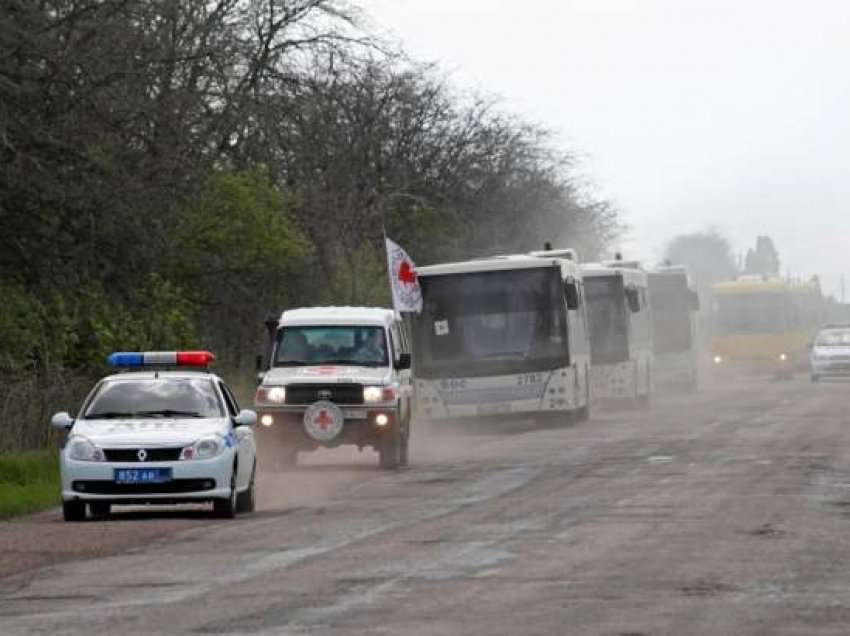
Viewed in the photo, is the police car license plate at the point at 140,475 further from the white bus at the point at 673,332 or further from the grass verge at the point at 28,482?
the white bus at the point at 673,332

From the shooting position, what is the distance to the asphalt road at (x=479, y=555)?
559 inches

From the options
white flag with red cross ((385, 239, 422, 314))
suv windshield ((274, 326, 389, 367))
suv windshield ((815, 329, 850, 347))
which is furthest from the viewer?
suv windshield ((815, 329, 850, 347))

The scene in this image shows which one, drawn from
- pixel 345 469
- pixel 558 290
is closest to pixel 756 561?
pixel 345 469

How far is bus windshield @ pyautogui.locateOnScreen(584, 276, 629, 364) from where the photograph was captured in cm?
5456

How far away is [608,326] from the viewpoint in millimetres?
54594

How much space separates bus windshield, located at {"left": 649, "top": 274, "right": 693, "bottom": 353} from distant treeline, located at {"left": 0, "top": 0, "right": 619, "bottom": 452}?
7.44 meters

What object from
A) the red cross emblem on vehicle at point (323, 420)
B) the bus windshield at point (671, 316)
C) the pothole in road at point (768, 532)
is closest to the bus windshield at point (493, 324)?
the red cross emblem on vehicle at point (323, 420)

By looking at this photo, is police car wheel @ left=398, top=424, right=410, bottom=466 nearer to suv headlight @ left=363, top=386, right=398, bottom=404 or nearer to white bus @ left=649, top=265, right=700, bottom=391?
suv headlight @ left=363, top=386, right=398, bottom=404

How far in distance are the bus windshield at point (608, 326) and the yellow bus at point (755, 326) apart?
95.3ft

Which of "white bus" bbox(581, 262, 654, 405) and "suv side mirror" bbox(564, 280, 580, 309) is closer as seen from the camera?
"suv side mirror" bbox(564, 280, 580, 309)

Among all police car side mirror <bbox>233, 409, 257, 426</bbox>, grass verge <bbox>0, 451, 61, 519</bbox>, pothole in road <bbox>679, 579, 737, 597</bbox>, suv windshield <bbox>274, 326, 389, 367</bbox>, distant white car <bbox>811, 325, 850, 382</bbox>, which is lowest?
pothole in road <bbox>679, 579, 737, 597</bbox>

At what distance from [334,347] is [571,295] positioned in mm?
11883

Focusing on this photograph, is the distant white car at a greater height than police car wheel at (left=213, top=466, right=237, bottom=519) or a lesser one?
greater

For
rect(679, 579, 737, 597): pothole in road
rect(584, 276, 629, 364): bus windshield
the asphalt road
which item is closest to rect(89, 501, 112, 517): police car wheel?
the asphalt road
